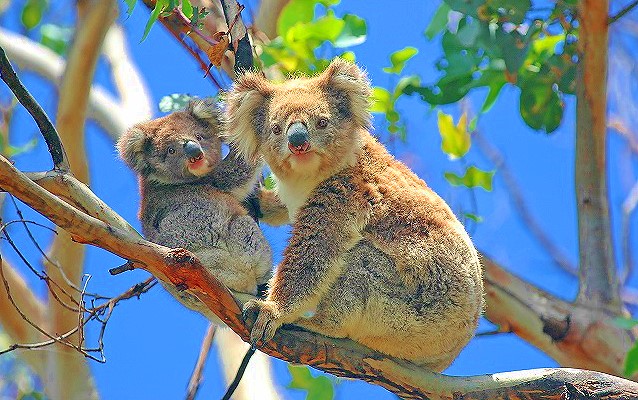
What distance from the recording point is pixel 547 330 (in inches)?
196

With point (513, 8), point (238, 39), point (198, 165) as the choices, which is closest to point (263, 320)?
point (198, 165)

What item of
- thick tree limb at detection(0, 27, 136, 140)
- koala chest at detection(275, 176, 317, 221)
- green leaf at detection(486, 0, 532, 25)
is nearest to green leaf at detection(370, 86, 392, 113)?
green leaf at detection(486, 0, 532, 25)

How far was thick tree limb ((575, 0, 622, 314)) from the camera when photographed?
15.8ft

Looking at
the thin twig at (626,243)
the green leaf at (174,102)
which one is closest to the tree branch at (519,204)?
the thin twig at (626,243)

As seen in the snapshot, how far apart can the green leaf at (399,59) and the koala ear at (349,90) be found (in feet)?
3.81

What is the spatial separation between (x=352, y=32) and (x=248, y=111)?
1194mm

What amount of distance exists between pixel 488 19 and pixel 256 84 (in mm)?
1709

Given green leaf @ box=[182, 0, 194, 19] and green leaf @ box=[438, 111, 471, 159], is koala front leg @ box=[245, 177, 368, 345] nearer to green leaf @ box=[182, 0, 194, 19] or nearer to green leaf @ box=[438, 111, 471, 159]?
green leaf @ box=[182, 0, 194, 19]

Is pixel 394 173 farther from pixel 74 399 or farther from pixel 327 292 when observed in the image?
pixel 74 399

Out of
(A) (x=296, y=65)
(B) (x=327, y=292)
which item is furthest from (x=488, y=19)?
Answer: (B) (x=327, y=292)

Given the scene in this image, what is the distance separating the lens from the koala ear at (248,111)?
380 centimetres

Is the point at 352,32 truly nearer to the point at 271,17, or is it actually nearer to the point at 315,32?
the point at 315,32

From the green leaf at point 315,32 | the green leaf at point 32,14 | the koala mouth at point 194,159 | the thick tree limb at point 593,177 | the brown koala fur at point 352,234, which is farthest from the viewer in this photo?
the green leaf at point 32,14

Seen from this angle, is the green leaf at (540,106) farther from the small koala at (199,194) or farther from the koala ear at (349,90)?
the small koala at (199,194)
